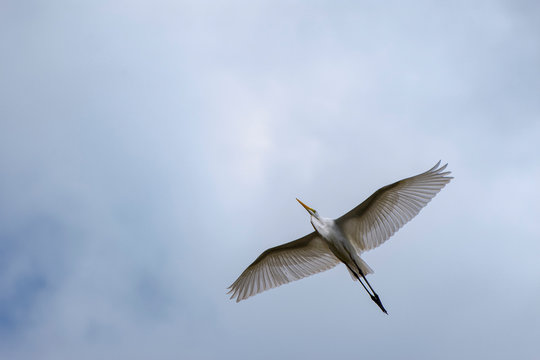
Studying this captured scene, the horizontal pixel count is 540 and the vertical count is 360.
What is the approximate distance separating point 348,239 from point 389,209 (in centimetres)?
118

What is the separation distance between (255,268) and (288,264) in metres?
0.82

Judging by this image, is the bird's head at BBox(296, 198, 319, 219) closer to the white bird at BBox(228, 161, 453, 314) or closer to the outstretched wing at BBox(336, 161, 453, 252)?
the white bird at BBox(228, 161, 453, 314)

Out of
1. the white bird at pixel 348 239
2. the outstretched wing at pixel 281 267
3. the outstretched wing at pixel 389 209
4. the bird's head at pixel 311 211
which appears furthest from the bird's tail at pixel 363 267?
the bird's head at pixel 311 211

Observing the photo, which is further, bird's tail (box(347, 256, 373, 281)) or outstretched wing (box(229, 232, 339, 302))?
outstretched wing (box(229, 232, 339, 302))

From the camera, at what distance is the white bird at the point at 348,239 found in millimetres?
13273

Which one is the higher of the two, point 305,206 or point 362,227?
point 305,206

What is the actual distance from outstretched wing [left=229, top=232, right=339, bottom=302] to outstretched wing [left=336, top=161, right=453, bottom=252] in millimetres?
1149

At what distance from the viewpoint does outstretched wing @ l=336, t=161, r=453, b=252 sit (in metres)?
13.1

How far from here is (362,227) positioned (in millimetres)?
14133

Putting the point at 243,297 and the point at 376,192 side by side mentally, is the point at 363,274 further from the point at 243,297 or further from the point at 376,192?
the point at 243,297

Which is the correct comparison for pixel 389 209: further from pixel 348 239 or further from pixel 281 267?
pixel 281 267

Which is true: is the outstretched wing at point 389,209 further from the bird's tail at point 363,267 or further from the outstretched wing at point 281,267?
the outstretched wing at point 281,267

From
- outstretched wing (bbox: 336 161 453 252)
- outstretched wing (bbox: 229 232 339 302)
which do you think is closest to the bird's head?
outstretched wing (bbox: 336 161 453 252)

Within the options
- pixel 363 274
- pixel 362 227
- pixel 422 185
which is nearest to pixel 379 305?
pixel 363 274
